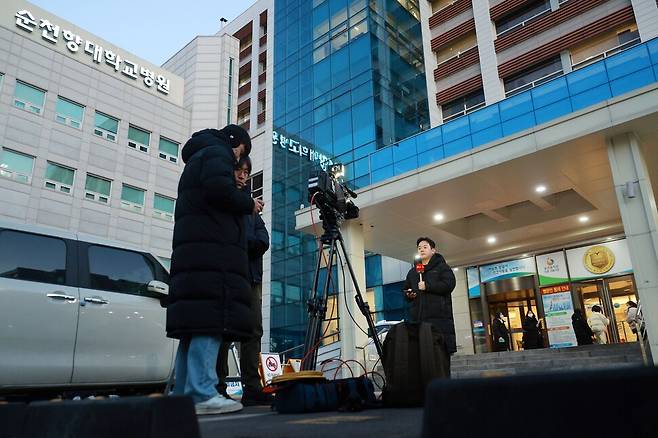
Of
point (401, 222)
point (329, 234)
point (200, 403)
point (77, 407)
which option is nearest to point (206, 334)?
point (200, 403)

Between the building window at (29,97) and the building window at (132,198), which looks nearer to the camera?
the building window at (29,97)

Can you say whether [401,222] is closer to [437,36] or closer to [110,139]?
[437,36]

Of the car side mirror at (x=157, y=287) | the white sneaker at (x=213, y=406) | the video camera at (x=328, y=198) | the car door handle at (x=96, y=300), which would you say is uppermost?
the video camera at (x=328, y=198)

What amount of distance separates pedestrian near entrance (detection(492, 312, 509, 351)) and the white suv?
44.3ft

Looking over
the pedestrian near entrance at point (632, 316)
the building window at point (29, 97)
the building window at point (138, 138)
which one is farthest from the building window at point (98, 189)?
the pedestrian near entrance at point (632, 316)

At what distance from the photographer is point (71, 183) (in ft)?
71.9

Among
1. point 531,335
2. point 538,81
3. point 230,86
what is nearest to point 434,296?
point 531,335

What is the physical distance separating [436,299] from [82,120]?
22948 mm

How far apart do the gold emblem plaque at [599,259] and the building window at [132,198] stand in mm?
20015

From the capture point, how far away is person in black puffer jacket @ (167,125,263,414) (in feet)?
9.82

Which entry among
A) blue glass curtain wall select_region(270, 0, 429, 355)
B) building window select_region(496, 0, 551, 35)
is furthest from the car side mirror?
building window select_region(496, 0, 551, 35)

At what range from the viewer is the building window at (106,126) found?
2354cm

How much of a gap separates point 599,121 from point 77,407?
33.7ft

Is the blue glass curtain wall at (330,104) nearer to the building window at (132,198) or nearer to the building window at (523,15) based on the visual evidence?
the building window at (523,15)
